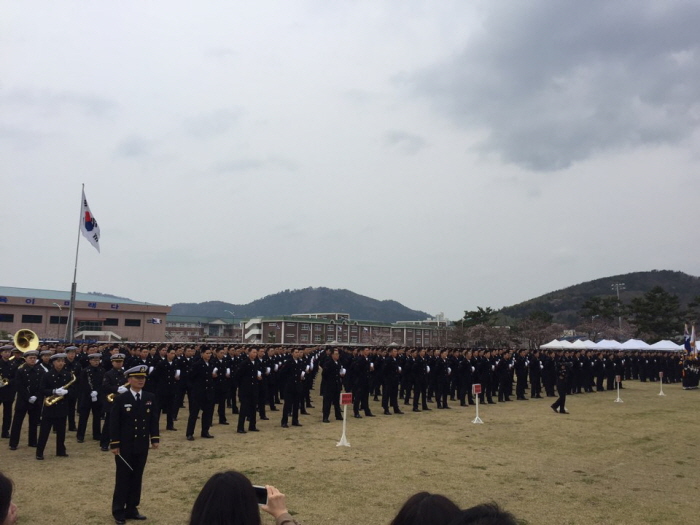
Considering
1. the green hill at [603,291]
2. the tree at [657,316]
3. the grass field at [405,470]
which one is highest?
the green hill at [603,291]

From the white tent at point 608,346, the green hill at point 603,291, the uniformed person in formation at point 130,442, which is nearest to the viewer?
the uniformed person in formation at point 130,442

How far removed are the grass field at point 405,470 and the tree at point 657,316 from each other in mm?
52090

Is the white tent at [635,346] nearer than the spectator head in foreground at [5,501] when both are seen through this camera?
No

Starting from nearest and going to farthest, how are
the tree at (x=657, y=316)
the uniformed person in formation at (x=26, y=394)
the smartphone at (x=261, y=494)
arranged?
the smartphone at (x=261, y=494) < the uniformed person in formation at (x=26, y=394) < the tree at (x=657, y=316)

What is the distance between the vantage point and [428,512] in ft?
7.23

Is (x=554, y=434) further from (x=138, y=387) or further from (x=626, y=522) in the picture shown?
(x=138, y=387)

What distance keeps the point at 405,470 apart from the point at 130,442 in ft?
16.0

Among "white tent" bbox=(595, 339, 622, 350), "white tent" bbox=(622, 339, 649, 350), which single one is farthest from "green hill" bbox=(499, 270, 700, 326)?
"white tent" bbox=(622, 339, 649, 350)

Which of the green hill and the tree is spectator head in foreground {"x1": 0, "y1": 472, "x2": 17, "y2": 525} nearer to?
the tree

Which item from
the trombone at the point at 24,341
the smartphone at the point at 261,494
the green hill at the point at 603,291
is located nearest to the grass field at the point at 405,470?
the trombone at the point at 24,341

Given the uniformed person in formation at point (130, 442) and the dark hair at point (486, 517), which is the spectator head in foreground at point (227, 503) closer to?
the dark hair at point (486, 517)

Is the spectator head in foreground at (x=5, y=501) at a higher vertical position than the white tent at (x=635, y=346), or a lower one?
lower

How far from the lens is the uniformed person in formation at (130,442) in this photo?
6812 millimetres

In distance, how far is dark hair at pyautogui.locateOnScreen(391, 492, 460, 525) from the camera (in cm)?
218
